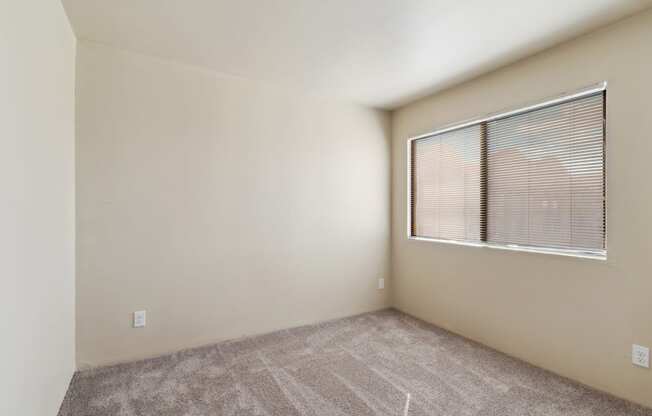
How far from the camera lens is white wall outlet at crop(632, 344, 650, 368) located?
1.96 m

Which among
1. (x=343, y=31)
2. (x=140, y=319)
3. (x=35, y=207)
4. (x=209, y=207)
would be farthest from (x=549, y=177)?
(x=140, y=319)

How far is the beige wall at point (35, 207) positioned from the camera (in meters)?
→ 1.22

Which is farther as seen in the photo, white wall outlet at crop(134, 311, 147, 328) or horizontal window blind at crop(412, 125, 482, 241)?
horizontal window blind at crop(412, 125, 482, 241)

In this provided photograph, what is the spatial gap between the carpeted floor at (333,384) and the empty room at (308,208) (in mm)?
19

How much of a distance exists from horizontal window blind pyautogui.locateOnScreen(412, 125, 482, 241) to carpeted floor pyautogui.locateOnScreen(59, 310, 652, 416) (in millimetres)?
1091

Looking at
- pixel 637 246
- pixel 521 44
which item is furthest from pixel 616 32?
pixel 637 246

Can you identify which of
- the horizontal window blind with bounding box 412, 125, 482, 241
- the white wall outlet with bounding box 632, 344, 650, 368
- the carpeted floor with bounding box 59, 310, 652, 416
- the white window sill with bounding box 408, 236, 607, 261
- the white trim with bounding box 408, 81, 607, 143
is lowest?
the carpeted floor with bounding box 59, 310, 652, 416

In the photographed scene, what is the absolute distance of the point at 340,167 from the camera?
141 inches

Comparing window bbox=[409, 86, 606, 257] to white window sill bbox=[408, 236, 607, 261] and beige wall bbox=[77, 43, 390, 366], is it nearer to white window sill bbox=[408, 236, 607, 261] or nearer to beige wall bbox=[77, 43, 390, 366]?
white window sill bbox=[408, 236, 607, 261]

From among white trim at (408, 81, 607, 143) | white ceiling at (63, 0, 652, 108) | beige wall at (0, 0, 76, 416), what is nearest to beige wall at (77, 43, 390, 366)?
beige wall at (0, 0, 76, 416)

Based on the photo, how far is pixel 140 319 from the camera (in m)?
2.55

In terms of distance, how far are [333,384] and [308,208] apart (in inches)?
65.9

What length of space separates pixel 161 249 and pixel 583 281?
3.12m

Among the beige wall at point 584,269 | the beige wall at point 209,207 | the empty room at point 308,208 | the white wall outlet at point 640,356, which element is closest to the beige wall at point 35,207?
the empty room at point 308,208
